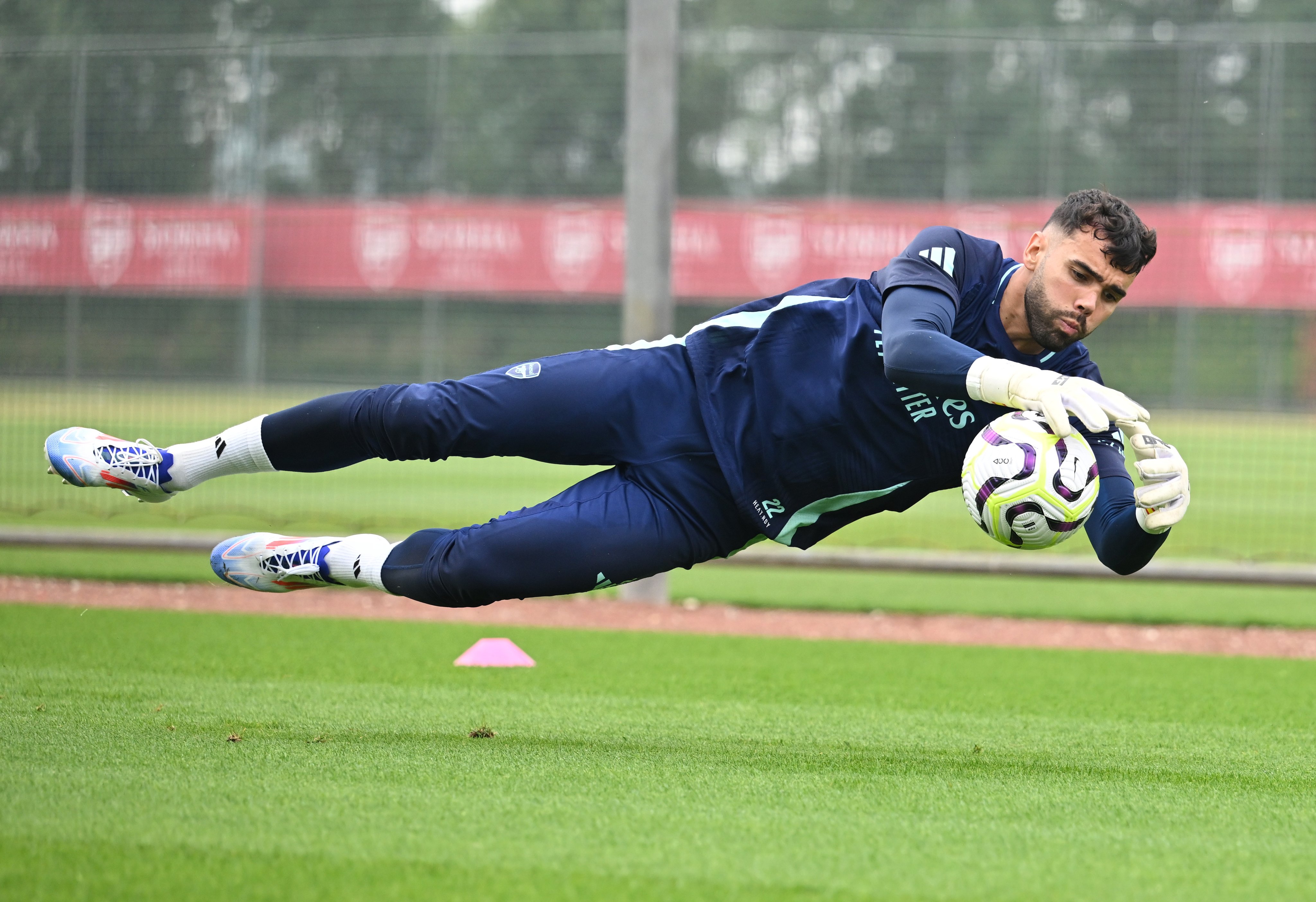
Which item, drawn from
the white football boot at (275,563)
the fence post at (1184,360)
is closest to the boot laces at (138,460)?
the white football boot at (275,563)

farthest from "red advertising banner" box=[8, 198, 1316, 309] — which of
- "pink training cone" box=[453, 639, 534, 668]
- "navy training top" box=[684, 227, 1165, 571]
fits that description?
"navy training top" box=[684, 227, 1165, 571]

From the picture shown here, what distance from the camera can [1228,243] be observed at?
10.1 meters

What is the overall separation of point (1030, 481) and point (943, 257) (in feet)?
2.39

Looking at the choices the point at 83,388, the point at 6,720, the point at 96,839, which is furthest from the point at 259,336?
the point at 96,839

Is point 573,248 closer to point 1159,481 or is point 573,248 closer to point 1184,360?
point 1184,360

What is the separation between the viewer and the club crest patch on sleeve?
13.6 feet

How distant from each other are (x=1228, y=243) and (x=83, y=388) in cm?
900

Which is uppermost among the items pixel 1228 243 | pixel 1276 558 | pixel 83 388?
pixel 1228 243

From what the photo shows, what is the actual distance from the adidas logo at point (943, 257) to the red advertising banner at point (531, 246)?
6.07m

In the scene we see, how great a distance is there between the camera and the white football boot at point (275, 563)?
4270 mm

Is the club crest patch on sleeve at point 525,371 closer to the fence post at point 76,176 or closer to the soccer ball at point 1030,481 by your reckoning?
the soccer ball at point 1030,481

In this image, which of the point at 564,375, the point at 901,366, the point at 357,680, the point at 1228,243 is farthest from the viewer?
the point at 1228,243

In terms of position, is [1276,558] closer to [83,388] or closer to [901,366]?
[901,366]

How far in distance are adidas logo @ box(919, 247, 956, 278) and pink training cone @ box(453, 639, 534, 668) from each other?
9.21ft
